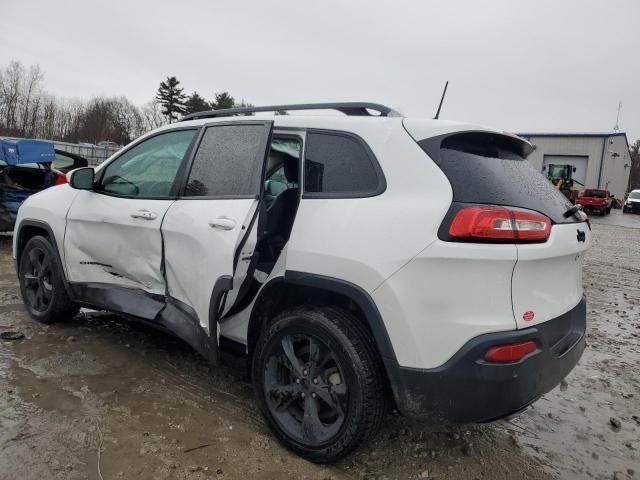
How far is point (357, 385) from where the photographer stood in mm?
2240

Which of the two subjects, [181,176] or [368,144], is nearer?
[368,144]

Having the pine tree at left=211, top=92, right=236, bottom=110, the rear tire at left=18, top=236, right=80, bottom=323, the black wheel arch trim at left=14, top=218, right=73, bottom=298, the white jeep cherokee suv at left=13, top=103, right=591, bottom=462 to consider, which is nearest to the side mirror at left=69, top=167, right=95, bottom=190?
the white jeep cherokee suv at left=13, top=103, right=591, bottom=462

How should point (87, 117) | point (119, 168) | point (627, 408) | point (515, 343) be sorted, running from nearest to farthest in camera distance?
point (515, 343)
point (627, 408)
point (119, 168)
point (87, 117)

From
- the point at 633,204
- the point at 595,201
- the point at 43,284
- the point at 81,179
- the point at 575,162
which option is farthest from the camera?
the point at 575,162

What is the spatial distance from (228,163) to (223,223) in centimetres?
48

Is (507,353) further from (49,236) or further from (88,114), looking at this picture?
(88,114)

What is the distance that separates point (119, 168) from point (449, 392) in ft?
9.50

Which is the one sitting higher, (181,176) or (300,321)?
(181,176)

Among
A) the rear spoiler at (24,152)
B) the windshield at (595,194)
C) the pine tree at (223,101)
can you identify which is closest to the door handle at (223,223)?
the rear spoiler at (24,152)

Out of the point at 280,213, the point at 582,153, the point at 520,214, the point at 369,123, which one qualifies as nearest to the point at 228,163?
the point at 280,213

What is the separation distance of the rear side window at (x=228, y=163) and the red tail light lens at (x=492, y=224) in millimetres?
1157

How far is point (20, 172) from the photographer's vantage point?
7793 mm

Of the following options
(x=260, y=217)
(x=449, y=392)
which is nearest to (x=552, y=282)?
(x=449, y=392)

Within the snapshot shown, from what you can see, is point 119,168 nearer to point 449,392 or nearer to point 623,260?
point 449,392
